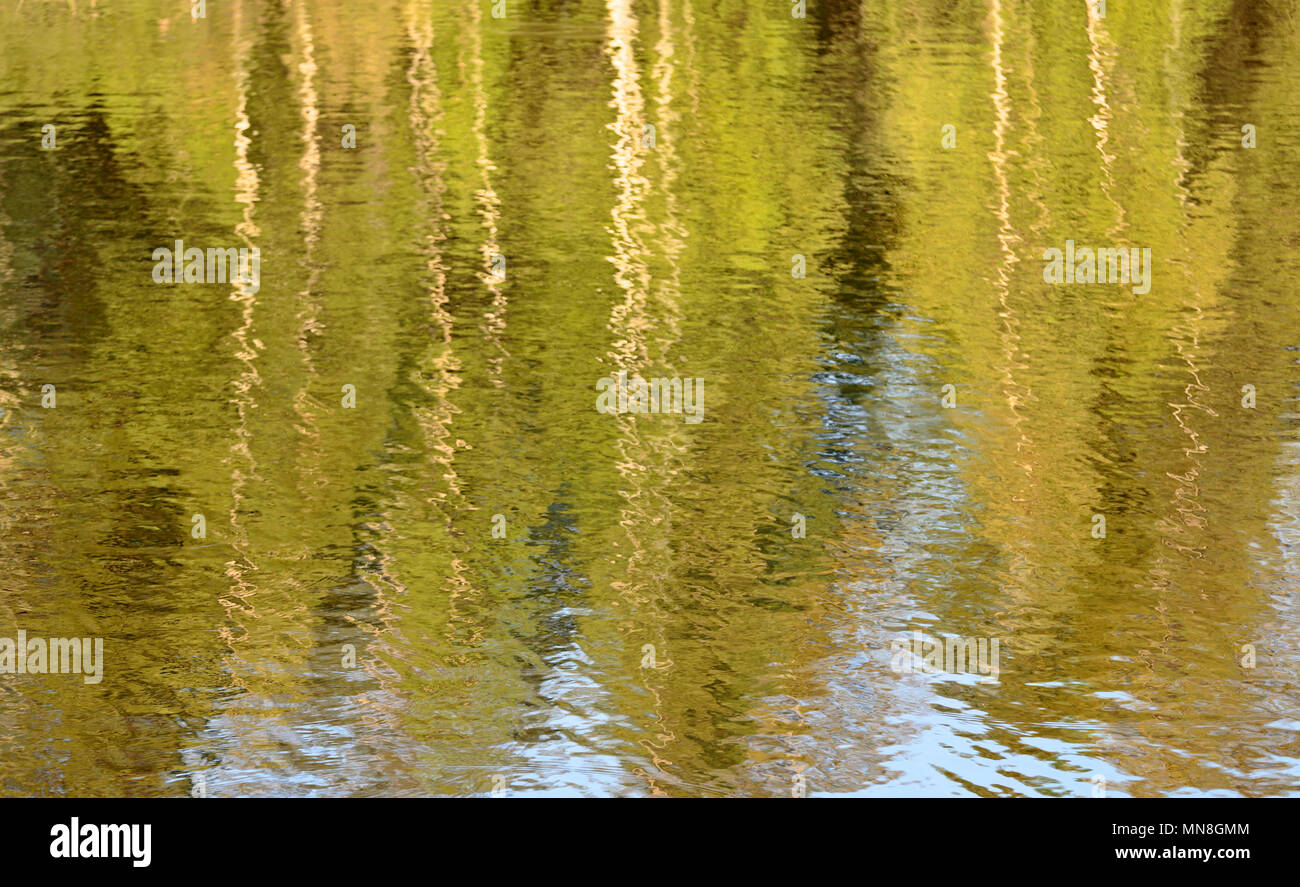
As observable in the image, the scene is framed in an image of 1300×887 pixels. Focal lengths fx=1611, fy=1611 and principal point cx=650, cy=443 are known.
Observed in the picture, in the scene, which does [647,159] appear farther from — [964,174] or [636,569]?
[636,569]

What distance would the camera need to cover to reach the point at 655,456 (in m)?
16.8

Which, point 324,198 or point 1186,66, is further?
point 1186,66

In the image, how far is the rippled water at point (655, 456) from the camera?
438 inches

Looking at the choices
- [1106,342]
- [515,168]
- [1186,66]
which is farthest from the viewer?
[1186,66]

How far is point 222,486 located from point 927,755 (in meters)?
8.31

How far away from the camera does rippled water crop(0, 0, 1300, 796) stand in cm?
1112

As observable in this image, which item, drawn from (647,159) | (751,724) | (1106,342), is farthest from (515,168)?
(751,724)

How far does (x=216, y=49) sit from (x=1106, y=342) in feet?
112
